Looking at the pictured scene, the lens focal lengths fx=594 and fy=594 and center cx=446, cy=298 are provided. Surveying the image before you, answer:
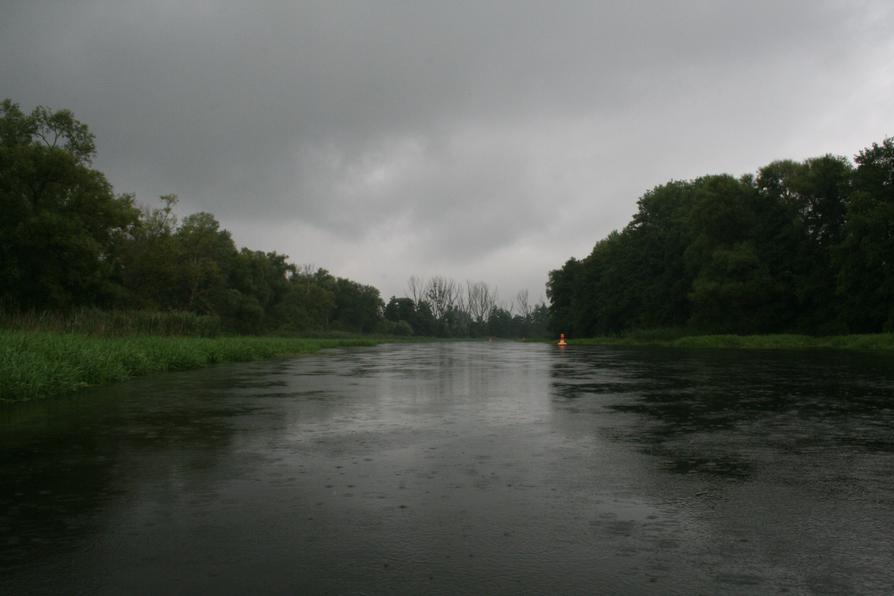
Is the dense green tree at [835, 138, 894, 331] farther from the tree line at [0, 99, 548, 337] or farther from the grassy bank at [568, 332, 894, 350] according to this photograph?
the tree line at [0, 99, 548, 337]

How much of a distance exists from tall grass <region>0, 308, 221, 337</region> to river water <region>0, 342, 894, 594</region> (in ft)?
40.1

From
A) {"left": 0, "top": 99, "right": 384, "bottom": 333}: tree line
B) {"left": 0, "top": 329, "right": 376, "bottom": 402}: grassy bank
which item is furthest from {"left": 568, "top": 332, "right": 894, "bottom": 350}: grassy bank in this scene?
{"left": 0, "top": 99, "right": 384, "bottom": 333}: tree line

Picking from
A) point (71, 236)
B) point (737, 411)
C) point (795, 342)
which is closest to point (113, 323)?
point (71, 236)

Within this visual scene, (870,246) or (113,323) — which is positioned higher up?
(870,246)

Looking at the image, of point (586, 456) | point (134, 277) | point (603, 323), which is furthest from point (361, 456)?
point (603, 323)

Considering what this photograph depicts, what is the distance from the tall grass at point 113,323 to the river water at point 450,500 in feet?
40.1

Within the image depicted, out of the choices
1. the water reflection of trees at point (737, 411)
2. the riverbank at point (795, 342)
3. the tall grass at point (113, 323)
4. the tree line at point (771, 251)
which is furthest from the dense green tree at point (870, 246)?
the tall grass at point (113, 323)

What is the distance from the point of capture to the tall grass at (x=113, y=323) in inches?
746

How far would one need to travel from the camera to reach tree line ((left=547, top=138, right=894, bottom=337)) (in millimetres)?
37000

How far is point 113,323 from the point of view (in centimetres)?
2292

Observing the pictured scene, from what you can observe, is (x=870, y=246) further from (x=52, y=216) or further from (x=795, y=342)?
(x=52, y=216)

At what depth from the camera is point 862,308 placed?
38000 mm

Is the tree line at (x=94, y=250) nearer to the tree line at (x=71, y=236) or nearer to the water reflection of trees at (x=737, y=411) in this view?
the tree line at (x=71, y=236)

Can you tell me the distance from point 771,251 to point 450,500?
5013 cm
